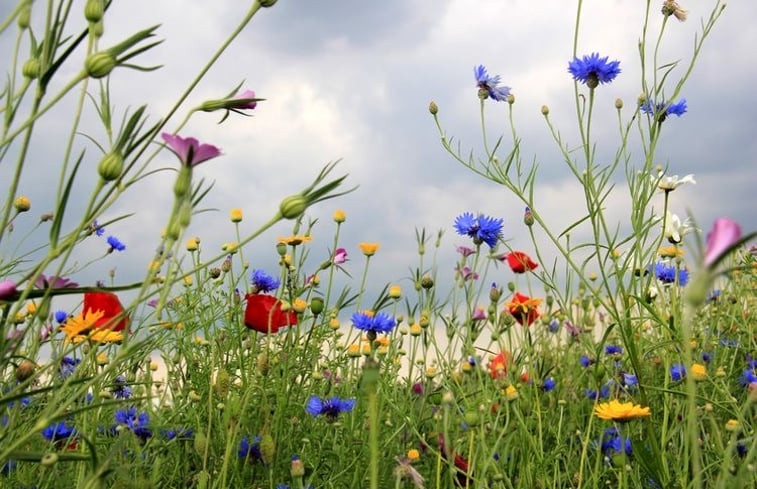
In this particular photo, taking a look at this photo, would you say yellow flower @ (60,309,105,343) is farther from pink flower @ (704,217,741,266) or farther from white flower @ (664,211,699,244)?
white flower @ (664,211,699,244)

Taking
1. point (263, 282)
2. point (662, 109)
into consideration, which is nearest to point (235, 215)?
point (263, 282)

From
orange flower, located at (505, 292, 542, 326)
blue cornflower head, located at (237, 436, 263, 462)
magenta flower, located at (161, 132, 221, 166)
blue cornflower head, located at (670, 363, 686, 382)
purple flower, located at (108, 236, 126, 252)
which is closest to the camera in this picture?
magenta flower, located at (161, 132, 221, 166)

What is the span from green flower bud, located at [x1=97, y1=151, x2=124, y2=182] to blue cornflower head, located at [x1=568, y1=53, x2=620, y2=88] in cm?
122

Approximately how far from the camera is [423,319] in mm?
1934

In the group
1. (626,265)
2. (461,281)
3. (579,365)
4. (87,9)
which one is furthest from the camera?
(579,365)

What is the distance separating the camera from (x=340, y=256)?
6.51 ft

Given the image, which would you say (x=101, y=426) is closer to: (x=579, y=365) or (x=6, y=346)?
(x=6, y=346)

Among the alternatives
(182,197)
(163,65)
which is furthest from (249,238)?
(163,65)

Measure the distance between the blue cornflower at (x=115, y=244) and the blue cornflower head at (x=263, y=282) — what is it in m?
0.59

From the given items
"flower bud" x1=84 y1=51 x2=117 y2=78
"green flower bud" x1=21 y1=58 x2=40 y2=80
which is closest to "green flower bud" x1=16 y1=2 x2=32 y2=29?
"green flower bud" x1=21 y1=58 x2=40 y2=80

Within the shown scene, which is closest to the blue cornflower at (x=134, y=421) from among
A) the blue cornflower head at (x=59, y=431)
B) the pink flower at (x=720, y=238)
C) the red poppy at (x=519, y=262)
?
the blue cornflower head at (x=59, y=431)

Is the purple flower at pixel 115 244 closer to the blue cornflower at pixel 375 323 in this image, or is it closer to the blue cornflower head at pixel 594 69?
the blue cornflower at pixel 375 323

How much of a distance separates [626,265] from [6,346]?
1192mm

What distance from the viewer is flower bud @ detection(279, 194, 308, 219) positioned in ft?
2.69
